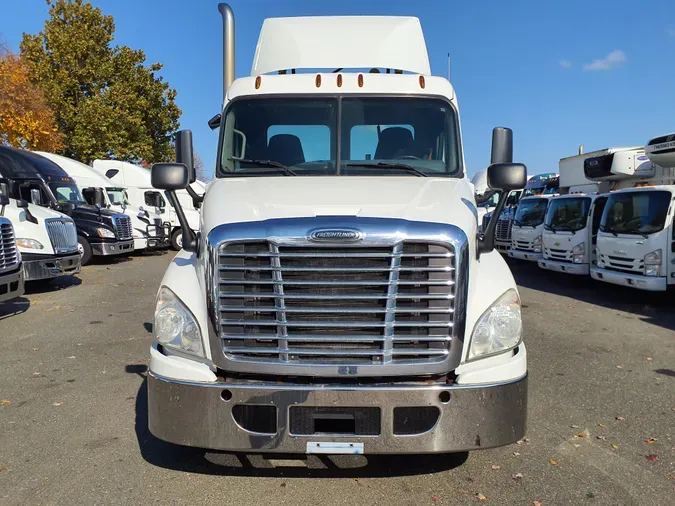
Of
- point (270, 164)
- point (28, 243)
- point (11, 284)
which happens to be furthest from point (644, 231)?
point (28, 243)

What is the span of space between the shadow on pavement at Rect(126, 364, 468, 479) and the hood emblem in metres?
1.45

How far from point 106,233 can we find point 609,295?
12401mm

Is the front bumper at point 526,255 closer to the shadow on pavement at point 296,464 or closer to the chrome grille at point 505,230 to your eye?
the chrome grille at point 505,230

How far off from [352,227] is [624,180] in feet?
39.1

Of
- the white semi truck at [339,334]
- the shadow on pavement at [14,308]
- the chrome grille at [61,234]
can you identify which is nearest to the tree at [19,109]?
the chrome grille at [61,234]

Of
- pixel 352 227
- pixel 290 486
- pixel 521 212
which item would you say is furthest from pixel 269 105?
pixel 521 212

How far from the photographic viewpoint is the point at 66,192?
15.6 meters

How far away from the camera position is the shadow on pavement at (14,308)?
912cm

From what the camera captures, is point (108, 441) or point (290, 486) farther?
point (108, 441)

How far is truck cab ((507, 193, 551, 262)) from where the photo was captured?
49.3ft

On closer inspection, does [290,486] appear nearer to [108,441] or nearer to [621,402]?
[108,441]

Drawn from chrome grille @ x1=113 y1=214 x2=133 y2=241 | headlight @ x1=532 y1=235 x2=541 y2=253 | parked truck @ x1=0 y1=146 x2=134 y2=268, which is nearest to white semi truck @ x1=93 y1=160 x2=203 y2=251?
chrome grille @ x1=113 y1=214 x2=133 y2=241

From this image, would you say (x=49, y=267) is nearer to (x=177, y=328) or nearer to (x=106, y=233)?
(x=106, y=233)

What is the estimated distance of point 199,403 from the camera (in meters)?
3.18
